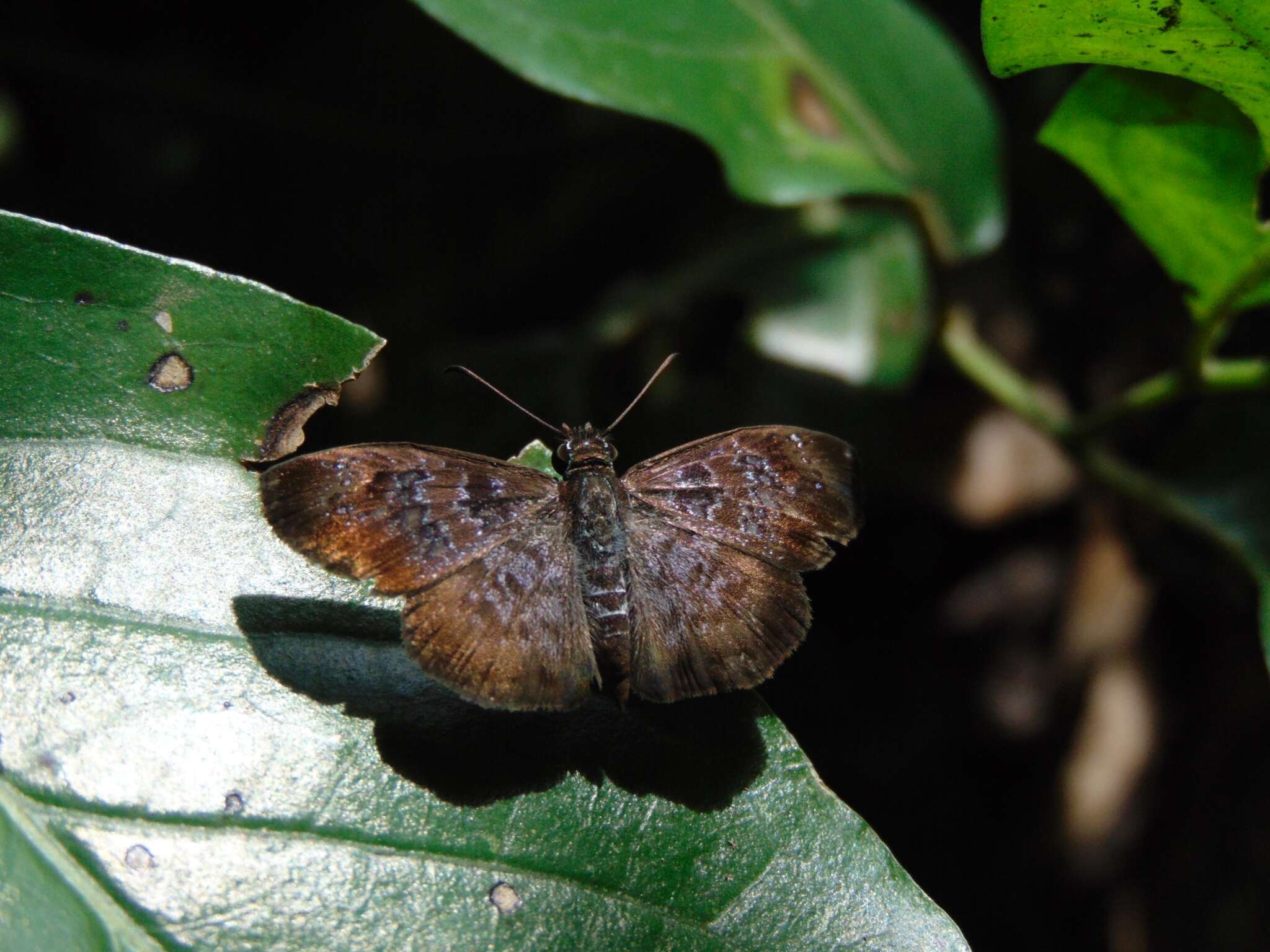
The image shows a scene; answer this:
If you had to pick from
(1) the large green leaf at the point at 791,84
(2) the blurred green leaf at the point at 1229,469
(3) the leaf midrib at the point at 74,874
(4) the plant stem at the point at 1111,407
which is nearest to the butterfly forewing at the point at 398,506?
(3) the leaf midrib at the point at 74,874

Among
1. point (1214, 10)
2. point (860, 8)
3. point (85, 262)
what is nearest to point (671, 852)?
point (85, 262)

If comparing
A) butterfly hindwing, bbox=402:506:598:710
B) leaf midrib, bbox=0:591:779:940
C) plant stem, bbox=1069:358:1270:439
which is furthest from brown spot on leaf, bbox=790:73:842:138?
leaf midrib, bbox=0:591:779:940

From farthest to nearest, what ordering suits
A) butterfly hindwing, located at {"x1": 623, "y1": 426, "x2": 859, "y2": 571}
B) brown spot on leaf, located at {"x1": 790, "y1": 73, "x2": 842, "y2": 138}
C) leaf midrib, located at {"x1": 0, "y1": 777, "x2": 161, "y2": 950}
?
brown spot on leaf, located at {"x1": 790, "y1": 73, "x2": 842, "y2": 138}
butterfly hindwing, located at {"x1": 623, "y1": 426, "x2": 859, "y2": 571}
leaf midrib, located at {"x1": 0, "y1": 777, "x2": 161, "y2": 950}

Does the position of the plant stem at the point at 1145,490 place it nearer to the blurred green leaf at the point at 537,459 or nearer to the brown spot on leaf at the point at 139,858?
the blurred green leaf at the point at 537,459

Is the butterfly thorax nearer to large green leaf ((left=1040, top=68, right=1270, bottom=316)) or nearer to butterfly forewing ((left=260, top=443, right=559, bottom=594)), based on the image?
butterfly forewing ((left=260, top=443, right=559, bottom=594))

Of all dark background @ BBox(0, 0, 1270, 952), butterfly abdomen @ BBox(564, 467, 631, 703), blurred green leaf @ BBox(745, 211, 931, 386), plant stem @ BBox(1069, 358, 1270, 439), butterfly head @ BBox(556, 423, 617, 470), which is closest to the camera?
butterfly abdomen @ BBox(564, 467, 631, 703)

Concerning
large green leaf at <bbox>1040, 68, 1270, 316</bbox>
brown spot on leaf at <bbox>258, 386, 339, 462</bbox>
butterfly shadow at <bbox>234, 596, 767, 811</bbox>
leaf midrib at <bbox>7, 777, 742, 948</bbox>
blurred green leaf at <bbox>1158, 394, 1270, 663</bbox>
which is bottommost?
leaf midrib at <bbox>7, 777, 742, 948</bbox>

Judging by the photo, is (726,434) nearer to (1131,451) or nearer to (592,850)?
(592,850)
